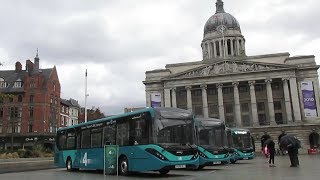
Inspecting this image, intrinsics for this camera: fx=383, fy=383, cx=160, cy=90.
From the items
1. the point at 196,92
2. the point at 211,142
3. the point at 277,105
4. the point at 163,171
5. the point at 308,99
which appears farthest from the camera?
the point at 196,92

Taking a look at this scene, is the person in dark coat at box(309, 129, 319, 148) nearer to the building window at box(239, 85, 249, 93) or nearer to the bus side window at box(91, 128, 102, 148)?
the building window at box(239, 85, 249, 93)

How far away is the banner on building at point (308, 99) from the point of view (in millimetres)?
71938

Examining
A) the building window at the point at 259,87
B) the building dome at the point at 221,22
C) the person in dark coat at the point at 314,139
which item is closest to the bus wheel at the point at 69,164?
the person in dark coat at the point at 314,139

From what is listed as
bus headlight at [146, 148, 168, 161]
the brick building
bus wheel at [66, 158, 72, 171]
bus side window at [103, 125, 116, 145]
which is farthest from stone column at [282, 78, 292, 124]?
bus headlight at [146, 148, 168, 161]

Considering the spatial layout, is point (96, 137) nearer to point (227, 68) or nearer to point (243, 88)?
point (227, 68)

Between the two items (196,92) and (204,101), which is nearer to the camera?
(204,101)

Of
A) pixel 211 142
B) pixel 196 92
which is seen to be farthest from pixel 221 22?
pixel 211 142

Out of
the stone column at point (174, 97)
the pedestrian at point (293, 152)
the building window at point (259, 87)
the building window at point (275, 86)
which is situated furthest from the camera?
the stone column at point (174, 97)

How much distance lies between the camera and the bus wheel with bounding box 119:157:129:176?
19.0 m

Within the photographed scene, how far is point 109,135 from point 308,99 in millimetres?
59865

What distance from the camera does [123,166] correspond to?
1922 centimetres

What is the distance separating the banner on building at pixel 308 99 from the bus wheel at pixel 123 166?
59804 mm

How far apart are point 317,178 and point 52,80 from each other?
2730 inches

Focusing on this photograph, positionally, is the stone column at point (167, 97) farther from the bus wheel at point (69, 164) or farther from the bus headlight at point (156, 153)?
the bus headlight at point (156, 153)
